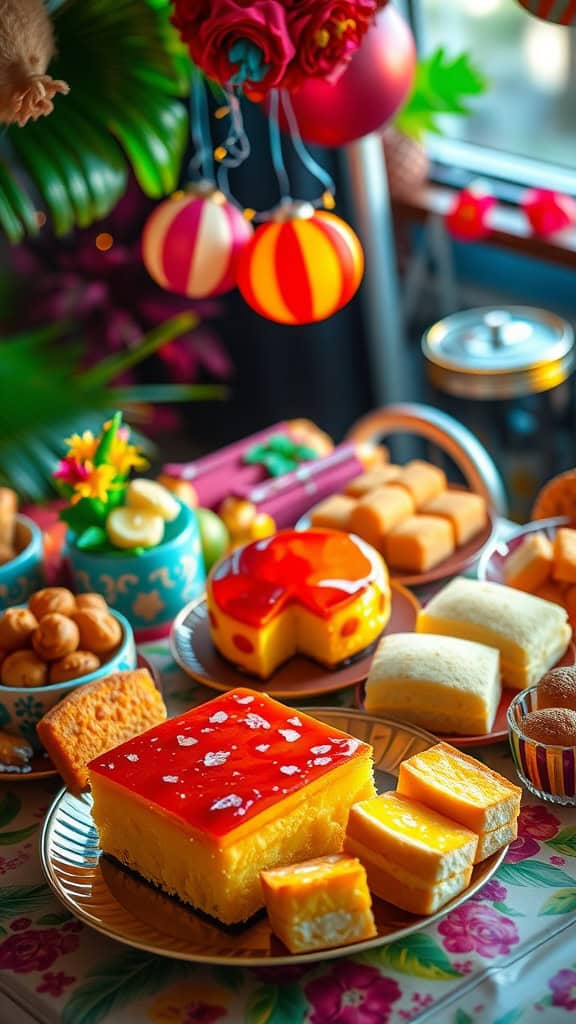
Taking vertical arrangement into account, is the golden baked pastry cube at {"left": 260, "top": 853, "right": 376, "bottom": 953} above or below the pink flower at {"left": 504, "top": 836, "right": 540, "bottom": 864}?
above

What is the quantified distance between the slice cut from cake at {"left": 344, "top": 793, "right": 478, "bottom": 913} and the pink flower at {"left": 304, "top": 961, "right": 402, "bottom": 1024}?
7 cm

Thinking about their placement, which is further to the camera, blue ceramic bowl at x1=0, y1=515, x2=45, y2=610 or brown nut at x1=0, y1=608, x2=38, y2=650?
blue ceramic bowl at x1=0, y1=515, x2=45, y2=610

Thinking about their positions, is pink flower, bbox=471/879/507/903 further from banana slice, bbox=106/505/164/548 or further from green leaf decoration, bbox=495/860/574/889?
banana slice, bbox=106/505/164/548

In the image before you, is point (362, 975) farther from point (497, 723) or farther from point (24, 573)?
point (24, 573)

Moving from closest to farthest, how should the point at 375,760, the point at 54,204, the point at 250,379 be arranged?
the point at 375,760
the point at 54,204
the point at 250,379

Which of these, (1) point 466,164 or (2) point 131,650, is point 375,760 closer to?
(2) point 131,650

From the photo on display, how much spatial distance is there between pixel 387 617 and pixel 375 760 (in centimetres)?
30

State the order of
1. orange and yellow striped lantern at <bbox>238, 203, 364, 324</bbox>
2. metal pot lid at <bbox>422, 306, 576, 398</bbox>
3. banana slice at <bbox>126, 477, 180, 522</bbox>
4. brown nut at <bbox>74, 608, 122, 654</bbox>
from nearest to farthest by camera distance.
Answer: brown nut at <bbox>74, 608, 122, 654</bbox>, orange and yellow striped lantern at <bbox>238, 203, 364, 324</bbox>, banana slice at <bbox>126, 477, 180, 522</bbox>, metal pot lid at <bbox>422, 306, 576, 398</bbox>

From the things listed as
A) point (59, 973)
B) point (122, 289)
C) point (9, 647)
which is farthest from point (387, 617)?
point (122, 289)

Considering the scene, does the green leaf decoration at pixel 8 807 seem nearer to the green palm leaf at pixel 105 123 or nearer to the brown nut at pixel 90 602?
the brown nut at pixel 90 602

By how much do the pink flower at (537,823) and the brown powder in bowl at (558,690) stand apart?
0.11 meters

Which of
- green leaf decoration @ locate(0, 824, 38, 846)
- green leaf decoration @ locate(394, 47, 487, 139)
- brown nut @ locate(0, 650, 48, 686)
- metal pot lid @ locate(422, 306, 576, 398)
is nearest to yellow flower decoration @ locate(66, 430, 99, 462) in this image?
brown nut @ locate(0, 650, 48, 686)

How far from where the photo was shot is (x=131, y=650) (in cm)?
154

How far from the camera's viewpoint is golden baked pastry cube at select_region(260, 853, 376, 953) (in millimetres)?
1103
